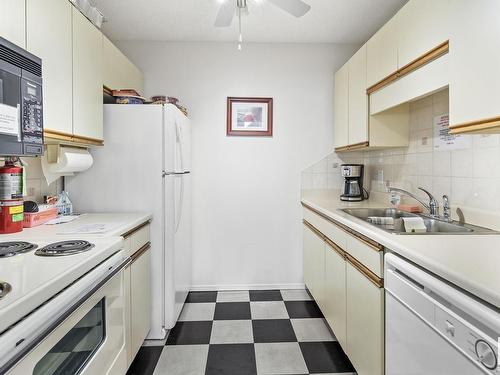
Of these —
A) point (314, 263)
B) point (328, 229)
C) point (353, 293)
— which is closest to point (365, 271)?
point (353, 293)

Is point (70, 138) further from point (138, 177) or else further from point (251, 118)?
point (251, 118)

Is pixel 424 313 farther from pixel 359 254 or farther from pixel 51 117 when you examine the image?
pixel 51 117

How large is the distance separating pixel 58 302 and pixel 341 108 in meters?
2.62

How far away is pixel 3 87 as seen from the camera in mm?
1146

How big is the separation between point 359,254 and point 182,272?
1444mm

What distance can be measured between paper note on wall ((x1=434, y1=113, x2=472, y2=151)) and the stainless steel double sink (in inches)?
16.8

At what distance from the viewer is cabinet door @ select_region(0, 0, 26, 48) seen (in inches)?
50.5

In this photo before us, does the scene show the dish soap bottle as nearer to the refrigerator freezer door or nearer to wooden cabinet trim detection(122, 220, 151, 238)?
wooden cabinet trim detection(122, 220, 151, 238)

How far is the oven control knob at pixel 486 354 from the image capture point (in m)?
0.78

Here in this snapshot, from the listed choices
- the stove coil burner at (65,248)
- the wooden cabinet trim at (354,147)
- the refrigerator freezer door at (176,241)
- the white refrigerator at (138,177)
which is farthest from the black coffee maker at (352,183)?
the stove coil burner at (65,248)

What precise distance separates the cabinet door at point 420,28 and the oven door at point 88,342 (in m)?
1.77

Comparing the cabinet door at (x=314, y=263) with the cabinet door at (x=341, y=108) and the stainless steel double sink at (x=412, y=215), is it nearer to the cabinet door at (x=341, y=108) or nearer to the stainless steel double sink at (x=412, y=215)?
the stainless steel double sink at (x=412, y=215)

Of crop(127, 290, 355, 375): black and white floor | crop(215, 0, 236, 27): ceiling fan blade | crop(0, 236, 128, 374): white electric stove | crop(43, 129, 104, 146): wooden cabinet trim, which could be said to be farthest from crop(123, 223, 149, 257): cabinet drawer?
crop(215, 0, 236, 27): ceiling fan blade

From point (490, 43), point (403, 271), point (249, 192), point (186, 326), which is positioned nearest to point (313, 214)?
point (249, 192)
